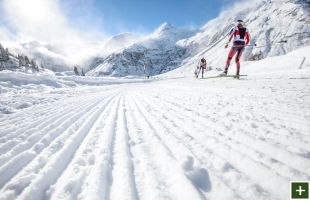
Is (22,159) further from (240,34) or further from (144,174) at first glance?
(240,34)

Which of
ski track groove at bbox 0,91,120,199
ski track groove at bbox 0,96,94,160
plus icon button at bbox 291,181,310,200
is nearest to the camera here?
plus icon button at bbox 291,181,310,200

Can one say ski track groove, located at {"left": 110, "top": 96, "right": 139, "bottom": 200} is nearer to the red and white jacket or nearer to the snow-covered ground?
the snow-covered ground

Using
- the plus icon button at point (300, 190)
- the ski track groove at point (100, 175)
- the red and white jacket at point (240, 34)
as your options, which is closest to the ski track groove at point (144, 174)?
the ski track groove at point (100, 175)

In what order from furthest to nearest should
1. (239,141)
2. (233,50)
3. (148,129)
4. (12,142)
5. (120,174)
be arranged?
(233,50) < (148,129) < (12,142) < (239,141) < (120,174)

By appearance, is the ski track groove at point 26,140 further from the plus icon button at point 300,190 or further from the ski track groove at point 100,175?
the plus icon button at point 300,190

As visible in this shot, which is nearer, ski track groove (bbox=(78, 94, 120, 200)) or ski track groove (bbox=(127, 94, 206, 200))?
ski track groove (bbox=(127, 94, 206, 200))

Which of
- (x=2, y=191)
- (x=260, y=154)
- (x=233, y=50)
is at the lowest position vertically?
(x=2, y=191)

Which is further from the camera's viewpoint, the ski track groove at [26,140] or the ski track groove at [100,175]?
the ski track groove at [26,140]

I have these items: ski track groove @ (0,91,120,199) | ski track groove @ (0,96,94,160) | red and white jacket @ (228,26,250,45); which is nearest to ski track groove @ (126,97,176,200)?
ski track groove @ (0,91,120,199)

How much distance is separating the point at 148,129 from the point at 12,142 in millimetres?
2558

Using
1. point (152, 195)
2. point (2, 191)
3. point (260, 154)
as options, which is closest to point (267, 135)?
point (260, 154)

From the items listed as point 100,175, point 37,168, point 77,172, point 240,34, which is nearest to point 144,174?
point 100,175

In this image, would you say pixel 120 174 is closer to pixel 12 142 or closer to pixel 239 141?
pixel 239 141

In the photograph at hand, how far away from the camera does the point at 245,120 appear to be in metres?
3.61
